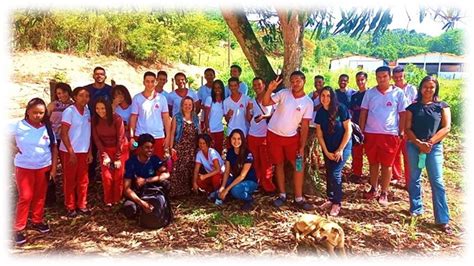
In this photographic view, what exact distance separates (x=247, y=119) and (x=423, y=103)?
1.96m

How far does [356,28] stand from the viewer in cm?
394

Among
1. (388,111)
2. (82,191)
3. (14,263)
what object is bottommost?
(14,263)

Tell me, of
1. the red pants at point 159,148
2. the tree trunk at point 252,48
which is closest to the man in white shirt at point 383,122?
the tree trunk at point 252,48

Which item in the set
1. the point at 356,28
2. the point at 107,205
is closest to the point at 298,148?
the point at 356,28

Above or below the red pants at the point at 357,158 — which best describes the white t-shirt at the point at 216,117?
above

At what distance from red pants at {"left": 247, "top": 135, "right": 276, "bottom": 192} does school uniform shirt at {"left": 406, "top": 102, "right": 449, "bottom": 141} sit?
Result: 1629 millimetres

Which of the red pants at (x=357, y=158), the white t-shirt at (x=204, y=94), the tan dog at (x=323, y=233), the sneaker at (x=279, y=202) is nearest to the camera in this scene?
the tan dog at (x=323, y=233)

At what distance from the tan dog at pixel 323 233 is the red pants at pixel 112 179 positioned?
2.21 meters

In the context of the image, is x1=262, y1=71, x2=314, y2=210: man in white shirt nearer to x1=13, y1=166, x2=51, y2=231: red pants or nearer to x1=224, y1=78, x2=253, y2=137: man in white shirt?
x1=224, y1=78, x2=253, y2=137: man in white shirt

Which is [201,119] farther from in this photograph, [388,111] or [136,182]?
[388,111]

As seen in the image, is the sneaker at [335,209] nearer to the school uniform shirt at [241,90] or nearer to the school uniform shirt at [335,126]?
the school uniform shirt at [335,126]

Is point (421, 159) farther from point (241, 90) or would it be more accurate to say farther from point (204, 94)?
point (204, 94)

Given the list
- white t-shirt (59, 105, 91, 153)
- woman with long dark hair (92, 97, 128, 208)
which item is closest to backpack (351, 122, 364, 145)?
woman with long dark hair (92, 97, 128, 208)

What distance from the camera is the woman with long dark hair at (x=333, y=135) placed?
4.41m
